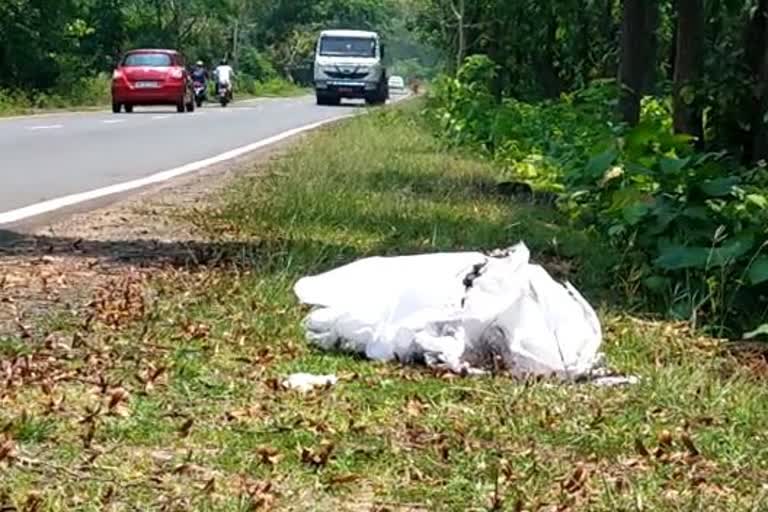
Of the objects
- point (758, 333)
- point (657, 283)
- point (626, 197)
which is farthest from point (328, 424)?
point (626, 197)

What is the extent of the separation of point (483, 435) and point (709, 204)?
337 cm

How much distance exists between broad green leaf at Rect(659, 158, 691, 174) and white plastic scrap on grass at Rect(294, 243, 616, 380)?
2309 millimetres

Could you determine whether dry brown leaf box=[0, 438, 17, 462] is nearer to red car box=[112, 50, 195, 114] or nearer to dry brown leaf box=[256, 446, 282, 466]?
dry brown leaf box=[256, 446, 282, 466]

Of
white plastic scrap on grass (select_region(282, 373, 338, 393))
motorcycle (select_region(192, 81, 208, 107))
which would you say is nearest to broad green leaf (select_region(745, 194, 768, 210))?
white plastic scrap on grass (select_region(282, 373, 338, 393))

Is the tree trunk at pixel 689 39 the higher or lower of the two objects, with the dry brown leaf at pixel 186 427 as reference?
higher

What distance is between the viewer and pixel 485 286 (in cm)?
499

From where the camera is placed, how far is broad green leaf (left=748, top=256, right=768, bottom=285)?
611 centimetres

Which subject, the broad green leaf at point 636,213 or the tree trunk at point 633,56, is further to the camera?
the tree trunk at point 633,56

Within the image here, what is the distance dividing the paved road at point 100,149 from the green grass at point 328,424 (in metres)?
4.67

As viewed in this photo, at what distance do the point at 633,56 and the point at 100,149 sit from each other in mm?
6205

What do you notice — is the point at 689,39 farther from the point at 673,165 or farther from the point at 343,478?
the point at 343,478

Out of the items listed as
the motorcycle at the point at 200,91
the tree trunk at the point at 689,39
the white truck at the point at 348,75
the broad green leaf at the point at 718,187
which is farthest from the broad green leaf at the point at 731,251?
the white truck at the point at 348,75

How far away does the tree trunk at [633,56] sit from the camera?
45.0ft

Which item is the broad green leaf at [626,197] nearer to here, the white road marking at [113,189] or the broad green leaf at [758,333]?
the broad green leaf at [758,333]
